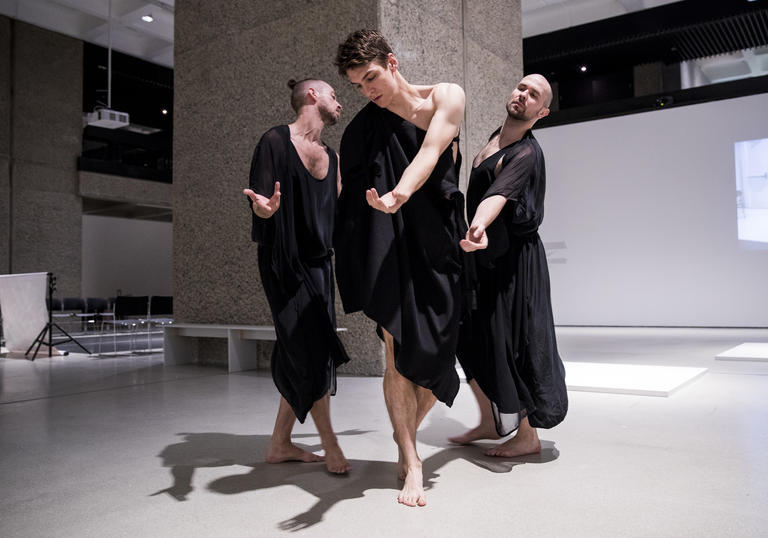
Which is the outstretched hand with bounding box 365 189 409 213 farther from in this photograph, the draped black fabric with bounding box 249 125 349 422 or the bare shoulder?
the draped black fabric with bounding box 249 125 349 422

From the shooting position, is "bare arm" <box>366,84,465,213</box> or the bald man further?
the bald man

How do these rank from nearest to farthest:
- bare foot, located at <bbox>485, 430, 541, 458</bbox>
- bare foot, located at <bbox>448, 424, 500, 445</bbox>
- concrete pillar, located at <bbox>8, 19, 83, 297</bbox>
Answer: bare foot, located at <bbox>485, 430, 541, 458</bbox>, bare foot, located at <bbox>448, 424, 500, 445</bbox>, concrete pillar, located at <bbox>8, 19, 83, 297</bbox>

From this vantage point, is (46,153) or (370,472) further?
(46,153)

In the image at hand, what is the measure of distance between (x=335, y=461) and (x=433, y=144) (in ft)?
3.90

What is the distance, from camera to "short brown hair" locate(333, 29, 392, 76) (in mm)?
1951

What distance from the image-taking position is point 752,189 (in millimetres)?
9812

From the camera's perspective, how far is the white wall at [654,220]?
393 inches

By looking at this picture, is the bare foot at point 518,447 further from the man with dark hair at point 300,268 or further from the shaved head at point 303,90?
the shaved head at point 303,90

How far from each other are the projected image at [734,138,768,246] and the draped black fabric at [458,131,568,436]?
8.95 metres

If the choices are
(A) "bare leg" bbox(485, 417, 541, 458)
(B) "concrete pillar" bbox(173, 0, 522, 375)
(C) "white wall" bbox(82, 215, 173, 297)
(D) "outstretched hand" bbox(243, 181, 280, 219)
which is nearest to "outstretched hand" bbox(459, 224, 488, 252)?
(D) "outstretched hand" bbox(243, 181, 280, 219)

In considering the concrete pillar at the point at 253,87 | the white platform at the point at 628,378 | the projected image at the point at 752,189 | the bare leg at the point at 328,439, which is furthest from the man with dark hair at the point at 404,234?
the projected image at the point at 752,189

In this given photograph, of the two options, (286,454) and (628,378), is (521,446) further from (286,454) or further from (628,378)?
(628,378)

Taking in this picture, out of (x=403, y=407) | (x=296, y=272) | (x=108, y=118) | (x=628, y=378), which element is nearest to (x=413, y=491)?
(x=403, y=407)

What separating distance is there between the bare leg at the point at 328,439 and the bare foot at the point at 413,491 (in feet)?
1.19
